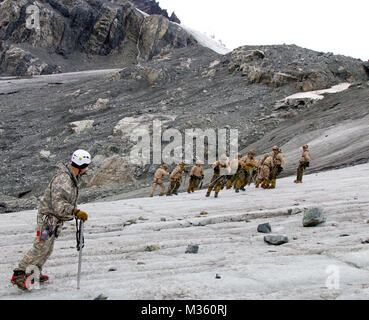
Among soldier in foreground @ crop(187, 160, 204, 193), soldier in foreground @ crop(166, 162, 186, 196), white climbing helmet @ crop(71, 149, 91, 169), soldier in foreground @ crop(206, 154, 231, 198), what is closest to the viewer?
white climbing helmet @ crop(71, 149, 91, 169)

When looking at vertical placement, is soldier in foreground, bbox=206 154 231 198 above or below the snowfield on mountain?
above

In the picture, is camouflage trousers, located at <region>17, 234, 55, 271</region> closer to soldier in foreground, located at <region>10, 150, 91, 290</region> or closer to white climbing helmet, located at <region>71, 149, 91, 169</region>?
soldier in foreground, located at <region>10, 150, 91, 290</region>

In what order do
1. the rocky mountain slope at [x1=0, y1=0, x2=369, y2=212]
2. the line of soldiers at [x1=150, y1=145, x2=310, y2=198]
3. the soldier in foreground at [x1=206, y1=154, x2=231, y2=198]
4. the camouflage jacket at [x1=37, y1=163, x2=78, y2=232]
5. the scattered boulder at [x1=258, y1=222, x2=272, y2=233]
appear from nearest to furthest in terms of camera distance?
the camouflage jacket at [x1=37, y1=163, x2=78, y2=232] → the scattered boulder at [x1=258, y1=222, x2=272, y2=233] → the soldier in foreground at [x1=206, y1=154, x2=231, y2=198] → the line of soldiers at [x1=150, y1=145, x2=310, y2=198] → the rocky mountain slope at [x1=0, y1=0, x2=369, y2=212]

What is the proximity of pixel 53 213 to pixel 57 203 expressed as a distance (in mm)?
136

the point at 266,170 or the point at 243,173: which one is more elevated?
the point at 266,170

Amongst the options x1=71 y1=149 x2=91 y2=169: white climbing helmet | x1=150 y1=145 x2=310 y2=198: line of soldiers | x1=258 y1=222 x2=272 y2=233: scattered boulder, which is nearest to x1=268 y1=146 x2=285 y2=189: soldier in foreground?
x1=150 y1=145 x2=310 y2=198: line of soldiers

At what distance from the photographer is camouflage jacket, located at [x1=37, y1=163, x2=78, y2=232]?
4797 millimetres

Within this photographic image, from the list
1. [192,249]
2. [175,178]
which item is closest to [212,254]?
[192,249]

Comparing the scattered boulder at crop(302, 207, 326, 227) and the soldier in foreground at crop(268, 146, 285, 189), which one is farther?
the soldier in foreground at crop(268, 146, 285, 189)

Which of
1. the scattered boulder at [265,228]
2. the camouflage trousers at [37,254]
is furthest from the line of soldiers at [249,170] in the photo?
the camouflage trousers at [37,254]

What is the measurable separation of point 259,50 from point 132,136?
63.2 feet

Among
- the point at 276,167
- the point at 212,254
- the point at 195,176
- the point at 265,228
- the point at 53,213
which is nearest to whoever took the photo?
the point at 53,213

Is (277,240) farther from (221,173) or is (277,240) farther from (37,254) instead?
(221,173)

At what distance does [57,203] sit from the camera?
479 centimetres
